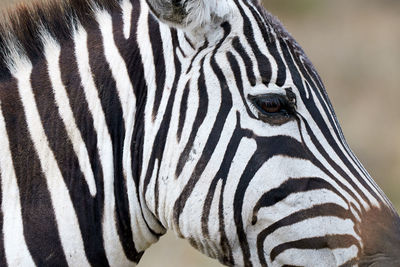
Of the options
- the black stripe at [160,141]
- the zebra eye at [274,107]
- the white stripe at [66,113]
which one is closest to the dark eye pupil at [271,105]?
the zebra eye at [274,107]

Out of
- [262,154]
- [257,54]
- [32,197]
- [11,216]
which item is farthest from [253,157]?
[11,216]

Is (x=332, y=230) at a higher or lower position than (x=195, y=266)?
higher

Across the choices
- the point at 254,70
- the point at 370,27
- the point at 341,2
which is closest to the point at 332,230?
the point at 254,70

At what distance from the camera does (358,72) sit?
1820cm

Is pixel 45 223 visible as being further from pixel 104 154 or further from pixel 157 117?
pixel 157 117

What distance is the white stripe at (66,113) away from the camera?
3725 millimetres

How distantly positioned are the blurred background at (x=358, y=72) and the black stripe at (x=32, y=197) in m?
6.69

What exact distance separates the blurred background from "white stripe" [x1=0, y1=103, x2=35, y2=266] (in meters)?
6.71

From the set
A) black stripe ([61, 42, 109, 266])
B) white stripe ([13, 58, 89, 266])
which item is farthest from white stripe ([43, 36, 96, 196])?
white stripe ([13, 58, 89, 266])

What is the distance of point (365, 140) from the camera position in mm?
15211

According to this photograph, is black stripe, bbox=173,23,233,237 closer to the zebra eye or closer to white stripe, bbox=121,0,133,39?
the zebra eye

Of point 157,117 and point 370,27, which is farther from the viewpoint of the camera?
point 370,27

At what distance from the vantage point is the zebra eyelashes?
11.6 ft

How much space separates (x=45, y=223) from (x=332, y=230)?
1.50m
